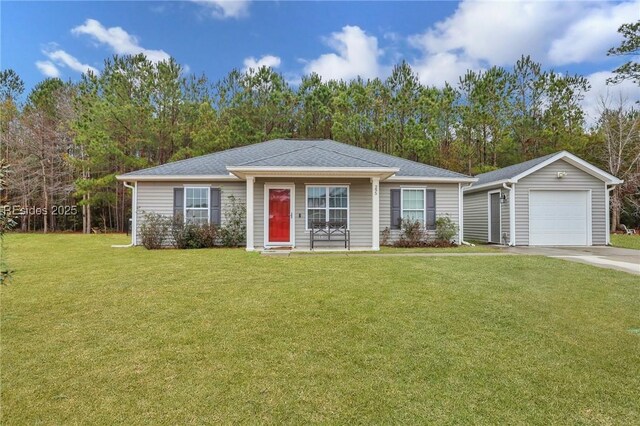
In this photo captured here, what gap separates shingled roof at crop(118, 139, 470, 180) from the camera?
10734 millimetres

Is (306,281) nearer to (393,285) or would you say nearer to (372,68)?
Result: (393,285)

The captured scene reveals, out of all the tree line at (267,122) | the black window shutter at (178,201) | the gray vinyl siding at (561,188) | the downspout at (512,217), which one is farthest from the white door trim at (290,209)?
the tree line at (267,122)

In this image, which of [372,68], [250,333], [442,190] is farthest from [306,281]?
[372,68]

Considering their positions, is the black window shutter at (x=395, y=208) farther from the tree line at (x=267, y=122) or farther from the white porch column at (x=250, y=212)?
the tree line at (x=267, y=122)

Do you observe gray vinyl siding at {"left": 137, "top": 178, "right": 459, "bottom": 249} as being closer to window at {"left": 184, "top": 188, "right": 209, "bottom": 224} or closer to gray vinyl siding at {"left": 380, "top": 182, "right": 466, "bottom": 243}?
window at {"left": 184, "top": 188, "right": 209, "bottom": 224}

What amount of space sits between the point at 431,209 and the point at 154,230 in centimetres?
980

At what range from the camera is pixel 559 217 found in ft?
42.9

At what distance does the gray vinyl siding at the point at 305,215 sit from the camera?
461 inches

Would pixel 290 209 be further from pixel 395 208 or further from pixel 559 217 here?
pixel 559 217

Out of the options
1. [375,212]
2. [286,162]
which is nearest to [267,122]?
[286,162]

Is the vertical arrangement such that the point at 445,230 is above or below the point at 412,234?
above

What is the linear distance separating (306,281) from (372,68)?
20.0 metres

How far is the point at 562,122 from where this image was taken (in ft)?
71.2

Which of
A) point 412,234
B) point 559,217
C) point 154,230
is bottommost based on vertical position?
point 412,234
